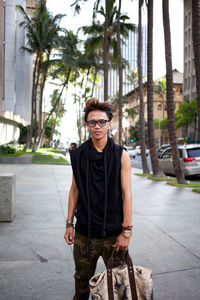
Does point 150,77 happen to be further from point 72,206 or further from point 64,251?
point 72,206

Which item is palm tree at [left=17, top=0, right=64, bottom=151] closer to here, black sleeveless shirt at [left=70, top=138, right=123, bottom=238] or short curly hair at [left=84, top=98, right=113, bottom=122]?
short curly hair at [left=84, top=98, right=113, bottom=122]

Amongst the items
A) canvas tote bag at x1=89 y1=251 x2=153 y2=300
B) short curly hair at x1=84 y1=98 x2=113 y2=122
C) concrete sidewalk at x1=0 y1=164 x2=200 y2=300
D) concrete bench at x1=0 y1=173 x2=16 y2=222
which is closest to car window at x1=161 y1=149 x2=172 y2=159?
concrete sidewalk at x1=0 y1=164 x2=200 y2=300

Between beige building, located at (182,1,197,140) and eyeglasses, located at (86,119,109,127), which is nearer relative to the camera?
eyeglasses, located at (86,119,109,127)

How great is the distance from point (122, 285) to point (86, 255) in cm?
42

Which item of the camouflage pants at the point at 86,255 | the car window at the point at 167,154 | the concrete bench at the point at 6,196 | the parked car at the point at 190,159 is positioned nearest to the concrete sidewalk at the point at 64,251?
the concrete bench at the point at 6,196

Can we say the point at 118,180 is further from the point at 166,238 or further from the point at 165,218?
the point at 165,218

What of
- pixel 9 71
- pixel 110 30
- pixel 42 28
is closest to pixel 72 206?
pixel 110 30

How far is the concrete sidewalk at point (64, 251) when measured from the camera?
332 centimetres

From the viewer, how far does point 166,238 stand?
202 inches

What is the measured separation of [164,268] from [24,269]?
5.20ft

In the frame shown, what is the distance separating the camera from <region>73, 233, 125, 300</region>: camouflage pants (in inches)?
95.4

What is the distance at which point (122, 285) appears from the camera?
211 cm

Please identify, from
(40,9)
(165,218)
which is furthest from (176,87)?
(165,218)

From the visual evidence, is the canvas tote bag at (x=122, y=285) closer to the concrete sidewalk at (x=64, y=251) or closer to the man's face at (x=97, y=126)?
the man's face at (x=97, y=126)
